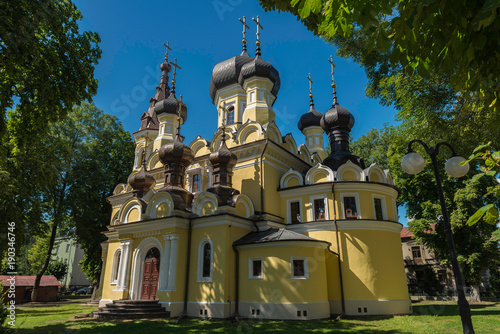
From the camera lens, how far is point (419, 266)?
31.0 m

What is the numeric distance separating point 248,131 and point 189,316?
9.64 m

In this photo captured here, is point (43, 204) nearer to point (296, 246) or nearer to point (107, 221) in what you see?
point (107, 221)

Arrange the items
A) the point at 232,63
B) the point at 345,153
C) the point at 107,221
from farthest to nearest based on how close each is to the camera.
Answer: the point at 107,221
the point at 232,63
the point at 345,153

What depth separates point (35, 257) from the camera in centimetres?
3866

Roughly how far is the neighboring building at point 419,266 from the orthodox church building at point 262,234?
16598 mm

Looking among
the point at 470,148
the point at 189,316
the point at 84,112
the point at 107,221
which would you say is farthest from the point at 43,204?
the point at 470,148

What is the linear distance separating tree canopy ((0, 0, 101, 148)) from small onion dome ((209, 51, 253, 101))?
455 inches

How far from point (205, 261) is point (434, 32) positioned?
43.1ft

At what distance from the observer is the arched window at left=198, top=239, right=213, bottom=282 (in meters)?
14.1

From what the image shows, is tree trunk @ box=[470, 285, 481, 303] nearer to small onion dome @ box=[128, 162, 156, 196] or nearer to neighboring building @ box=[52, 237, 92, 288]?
small onion dome @ box=[128, 162, 156, 196]

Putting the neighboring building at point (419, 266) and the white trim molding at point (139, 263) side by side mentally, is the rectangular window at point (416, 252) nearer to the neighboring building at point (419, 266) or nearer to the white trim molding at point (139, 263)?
the neighboring building at point (419, 266)

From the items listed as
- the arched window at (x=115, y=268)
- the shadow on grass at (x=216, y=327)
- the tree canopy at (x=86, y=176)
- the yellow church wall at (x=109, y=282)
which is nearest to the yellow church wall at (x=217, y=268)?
the shadow on grass at (x=216, y=327)

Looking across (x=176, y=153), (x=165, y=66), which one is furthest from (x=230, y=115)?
(x=165, y=66)

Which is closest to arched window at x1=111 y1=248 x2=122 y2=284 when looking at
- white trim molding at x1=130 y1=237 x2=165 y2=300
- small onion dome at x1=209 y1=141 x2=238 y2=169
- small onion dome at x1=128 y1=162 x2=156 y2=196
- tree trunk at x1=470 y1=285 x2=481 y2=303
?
white trim molding at x1=130 y1=237 x2=165 y2=300
